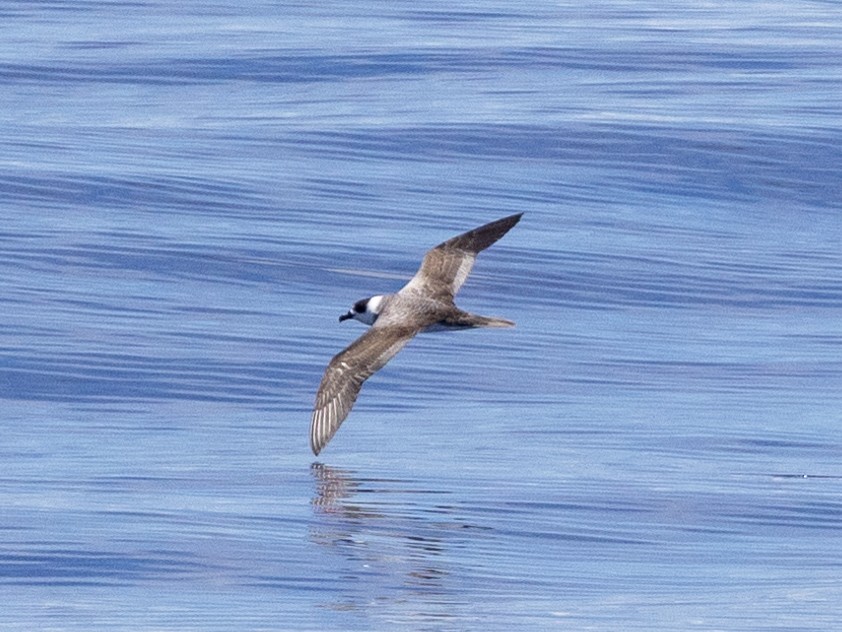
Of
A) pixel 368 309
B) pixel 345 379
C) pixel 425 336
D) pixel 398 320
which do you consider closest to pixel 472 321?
pixel 398 320

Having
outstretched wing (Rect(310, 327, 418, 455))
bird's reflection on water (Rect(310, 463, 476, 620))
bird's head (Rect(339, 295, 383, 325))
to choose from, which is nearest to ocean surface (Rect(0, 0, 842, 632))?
bird's reflection on water (Rect(310, 463, 476, 620))

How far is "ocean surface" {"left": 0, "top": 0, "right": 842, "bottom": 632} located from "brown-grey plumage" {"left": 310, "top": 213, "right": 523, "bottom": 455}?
46 centimetres

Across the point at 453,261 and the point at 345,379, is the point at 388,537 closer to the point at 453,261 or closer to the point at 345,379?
the point at 345,379

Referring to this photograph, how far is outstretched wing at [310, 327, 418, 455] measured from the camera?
11.4 metres

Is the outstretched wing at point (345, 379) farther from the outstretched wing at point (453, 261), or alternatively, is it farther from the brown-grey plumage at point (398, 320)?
the outstretched wing at point (453, 261)

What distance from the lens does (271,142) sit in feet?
60.3

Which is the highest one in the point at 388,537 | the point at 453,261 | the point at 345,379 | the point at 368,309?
the point at 453,261

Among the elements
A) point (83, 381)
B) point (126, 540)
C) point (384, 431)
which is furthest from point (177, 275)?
point (126, 540)

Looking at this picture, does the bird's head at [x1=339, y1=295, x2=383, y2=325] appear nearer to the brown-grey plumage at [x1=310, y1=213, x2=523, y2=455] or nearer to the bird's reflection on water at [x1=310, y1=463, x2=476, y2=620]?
the brown-grey plumage at [x1=310, y1=213, x2=523, y2=455]

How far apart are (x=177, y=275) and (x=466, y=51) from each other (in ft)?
25.2

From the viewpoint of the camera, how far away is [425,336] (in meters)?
14.8

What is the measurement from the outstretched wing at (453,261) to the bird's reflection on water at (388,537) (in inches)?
75.3

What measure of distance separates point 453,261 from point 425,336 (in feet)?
5.36

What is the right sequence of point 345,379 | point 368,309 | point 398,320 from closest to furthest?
point 345,379, point 398,320, point 368,309
